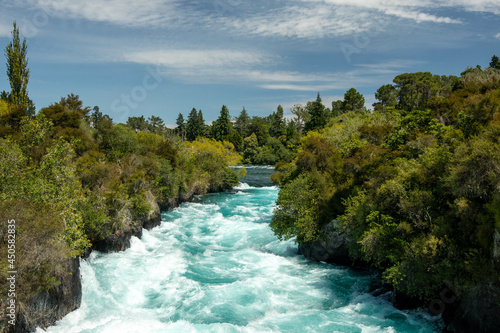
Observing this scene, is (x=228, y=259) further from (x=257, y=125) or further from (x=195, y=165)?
(x=257, y=125)

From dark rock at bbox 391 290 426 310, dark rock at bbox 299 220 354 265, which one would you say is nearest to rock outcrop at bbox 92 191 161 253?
dark rock at bbox 299 220 354 265

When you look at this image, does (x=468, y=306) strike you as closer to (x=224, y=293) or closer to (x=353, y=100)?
(x=224, y=293)

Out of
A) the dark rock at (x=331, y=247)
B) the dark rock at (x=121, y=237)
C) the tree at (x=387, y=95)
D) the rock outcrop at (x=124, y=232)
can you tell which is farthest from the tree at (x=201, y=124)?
the dark rock at (x=331, y=247)

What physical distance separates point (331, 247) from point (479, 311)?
9994 mm

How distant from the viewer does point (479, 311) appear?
1128 centimetres

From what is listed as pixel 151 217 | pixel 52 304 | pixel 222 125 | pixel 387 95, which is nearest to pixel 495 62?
pixel 387 95

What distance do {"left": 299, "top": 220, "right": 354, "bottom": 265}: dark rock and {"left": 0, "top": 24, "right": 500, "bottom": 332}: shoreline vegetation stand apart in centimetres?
15

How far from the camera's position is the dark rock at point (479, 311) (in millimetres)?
10789

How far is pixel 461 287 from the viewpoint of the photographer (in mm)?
11945

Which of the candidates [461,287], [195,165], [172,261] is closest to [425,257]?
[461,287]

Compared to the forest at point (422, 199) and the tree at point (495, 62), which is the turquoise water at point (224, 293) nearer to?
the forest at point (422, 199)

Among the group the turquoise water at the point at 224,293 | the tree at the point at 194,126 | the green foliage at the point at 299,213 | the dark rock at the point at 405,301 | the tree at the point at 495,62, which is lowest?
the turquoise water at the point at 224,293

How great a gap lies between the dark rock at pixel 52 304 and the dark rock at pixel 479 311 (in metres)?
14.8

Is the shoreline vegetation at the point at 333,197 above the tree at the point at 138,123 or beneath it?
beneath
